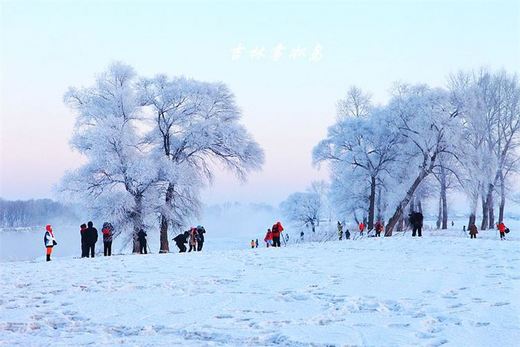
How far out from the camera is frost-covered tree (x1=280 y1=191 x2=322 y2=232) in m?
91.7

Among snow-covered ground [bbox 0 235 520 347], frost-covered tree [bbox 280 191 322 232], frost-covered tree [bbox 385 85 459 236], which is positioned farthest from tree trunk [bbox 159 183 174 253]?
frost-covered tree [bbox 280 191 322 232]

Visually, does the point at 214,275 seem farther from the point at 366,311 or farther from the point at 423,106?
the point at 423,106

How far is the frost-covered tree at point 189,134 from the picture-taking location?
28344mm

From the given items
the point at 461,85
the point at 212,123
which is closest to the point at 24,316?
the point at 212,123

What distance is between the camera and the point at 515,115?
36562 millimetres

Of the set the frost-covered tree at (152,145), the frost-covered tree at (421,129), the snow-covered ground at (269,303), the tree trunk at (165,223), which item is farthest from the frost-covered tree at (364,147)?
the snow-covered ground at (269,303)

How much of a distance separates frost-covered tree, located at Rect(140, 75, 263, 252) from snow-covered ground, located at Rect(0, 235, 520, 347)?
1313 centimetres

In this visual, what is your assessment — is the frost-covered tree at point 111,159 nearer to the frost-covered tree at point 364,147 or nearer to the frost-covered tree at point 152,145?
the frost-covered tree at point 152,145

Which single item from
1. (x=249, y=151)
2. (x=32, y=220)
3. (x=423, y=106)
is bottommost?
(x=32, y=220)

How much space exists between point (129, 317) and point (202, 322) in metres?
1.26

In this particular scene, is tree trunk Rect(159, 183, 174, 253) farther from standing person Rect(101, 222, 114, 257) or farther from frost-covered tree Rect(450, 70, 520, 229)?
frost-covered tree Rect(450, 70, 520, 229)

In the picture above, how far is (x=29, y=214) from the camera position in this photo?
5984 inches

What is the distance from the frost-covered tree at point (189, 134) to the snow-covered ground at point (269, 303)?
43.1ft

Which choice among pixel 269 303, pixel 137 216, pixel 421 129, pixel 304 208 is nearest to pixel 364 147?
pixel 421 129
